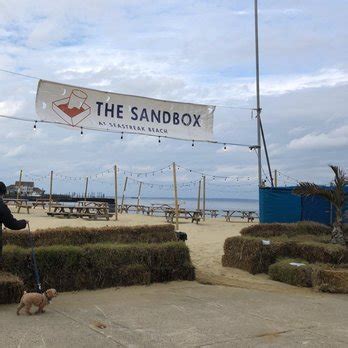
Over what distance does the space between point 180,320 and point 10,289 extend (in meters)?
2.30

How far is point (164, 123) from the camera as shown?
15211 mm

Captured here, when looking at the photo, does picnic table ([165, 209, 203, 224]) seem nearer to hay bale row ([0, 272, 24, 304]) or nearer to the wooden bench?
the wooden bench

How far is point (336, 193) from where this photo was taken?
461 inches

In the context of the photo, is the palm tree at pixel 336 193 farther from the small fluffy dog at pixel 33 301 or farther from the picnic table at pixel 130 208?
the picnic table at pixel 130 208

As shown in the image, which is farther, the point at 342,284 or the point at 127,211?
the point at 127,211

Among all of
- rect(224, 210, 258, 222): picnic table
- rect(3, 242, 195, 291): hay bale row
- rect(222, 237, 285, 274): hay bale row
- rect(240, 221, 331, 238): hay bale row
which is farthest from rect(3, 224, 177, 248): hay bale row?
rect(224, 210, 258, 222): picnic table

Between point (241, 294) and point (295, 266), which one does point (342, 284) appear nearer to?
point (295, 266)

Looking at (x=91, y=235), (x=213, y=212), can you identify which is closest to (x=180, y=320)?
(x=91, y=235)

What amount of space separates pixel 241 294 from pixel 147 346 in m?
3.34

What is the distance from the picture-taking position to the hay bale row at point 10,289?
6.65 m

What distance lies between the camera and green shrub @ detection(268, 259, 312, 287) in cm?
943

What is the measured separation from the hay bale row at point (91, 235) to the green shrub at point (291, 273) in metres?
2.10

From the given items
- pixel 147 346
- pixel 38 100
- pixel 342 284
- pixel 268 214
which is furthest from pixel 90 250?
pixel 268 214

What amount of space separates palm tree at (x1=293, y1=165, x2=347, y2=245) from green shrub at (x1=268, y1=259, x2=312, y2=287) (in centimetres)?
136
